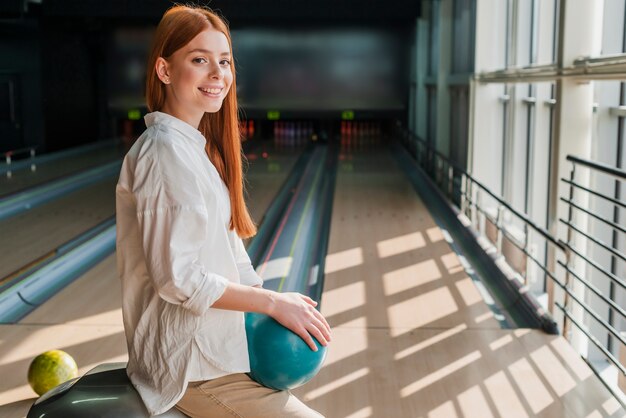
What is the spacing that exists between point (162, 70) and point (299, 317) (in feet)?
1.82

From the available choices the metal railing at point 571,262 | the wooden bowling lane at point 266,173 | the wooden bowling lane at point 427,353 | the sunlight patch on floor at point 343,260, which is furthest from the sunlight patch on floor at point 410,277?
the wooden bowling lane at point 266,173

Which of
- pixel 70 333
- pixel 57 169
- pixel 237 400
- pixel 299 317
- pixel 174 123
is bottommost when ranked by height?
pixel 70 333

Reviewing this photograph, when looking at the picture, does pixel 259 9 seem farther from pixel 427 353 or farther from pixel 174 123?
pixel 174 123

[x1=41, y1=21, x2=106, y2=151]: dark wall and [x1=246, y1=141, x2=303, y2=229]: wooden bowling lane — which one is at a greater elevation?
[x1=41, y1=21, x2=106, y2=151]: dark wall

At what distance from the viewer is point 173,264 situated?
145 cm

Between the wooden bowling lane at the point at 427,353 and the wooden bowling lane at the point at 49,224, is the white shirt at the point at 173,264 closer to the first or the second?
the wooden bowling lane at the point at 427,353

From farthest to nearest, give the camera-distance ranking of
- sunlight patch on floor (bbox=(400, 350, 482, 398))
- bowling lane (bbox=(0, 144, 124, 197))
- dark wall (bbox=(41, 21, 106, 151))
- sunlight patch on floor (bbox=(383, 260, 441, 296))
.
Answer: dark wall (bbox=(41, 21, 106, 151)) → bowling lane (bbox=(0, 144, 124, 197)) → sunlight patch on floor (bbox=(383, 260, 441, 296)) → sunlight patch on floor (bbox=(400, 350, 482, 398))

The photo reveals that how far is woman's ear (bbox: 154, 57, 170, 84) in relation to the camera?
1.60 meters

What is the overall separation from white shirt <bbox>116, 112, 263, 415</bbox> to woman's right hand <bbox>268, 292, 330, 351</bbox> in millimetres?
82

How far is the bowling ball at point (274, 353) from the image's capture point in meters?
1.59

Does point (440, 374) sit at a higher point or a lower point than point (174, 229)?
lower

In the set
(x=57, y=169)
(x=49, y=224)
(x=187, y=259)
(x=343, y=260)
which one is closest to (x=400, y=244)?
(x=343, y=260)

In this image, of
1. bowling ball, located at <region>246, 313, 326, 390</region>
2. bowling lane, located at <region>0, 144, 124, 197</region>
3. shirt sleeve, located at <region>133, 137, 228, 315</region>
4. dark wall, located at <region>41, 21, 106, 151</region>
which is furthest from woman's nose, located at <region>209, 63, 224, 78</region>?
dark wall, located at <region>41, 21, 106, 151</region>

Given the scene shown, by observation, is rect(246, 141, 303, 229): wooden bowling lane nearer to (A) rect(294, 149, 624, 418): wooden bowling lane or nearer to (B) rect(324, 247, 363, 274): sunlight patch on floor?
(B) rect(324, 247, 363, 274): sunlight patch on floor
